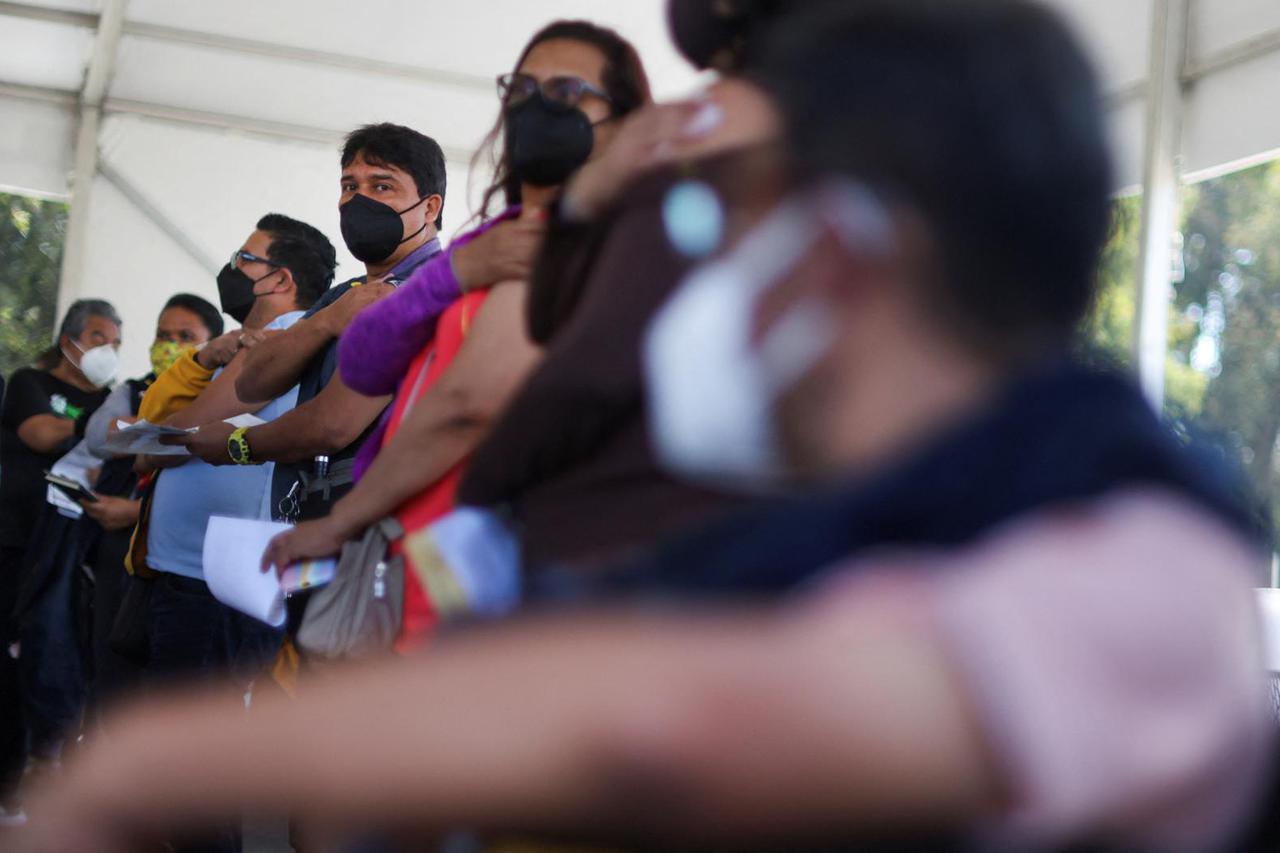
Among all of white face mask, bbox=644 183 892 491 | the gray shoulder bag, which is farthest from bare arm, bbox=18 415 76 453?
white face mask, bbox=644 183 892 491

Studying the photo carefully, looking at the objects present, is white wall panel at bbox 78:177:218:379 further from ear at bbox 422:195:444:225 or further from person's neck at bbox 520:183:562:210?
person's neck at bbox 520:183:562:210

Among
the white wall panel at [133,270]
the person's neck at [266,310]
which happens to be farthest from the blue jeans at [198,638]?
the white wall panel at [133,270]

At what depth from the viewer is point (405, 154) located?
10.4ft

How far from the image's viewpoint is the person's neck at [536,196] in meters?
1.62

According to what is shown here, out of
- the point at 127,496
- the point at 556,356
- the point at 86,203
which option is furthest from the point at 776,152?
the point at 86,203

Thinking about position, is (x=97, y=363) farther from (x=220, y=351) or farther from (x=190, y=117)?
(x=190, y=117)

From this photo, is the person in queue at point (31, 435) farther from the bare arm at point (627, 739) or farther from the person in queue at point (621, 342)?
the bare arm at point (627, 739)

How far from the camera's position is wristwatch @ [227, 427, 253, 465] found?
9.80 feet

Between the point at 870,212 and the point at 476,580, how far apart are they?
429 millimetres

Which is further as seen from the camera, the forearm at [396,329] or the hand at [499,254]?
the forearm at [396,329]

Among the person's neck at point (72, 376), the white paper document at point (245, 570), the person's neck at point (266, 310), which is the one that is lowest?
the white paper document at point (245, 570)

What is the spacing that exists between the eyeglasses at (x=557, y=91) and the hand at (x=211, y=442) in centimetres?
175

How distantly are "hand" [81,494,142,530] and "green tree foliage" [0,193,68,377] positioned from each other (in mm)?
17206

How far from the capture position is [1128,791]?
0.49m
